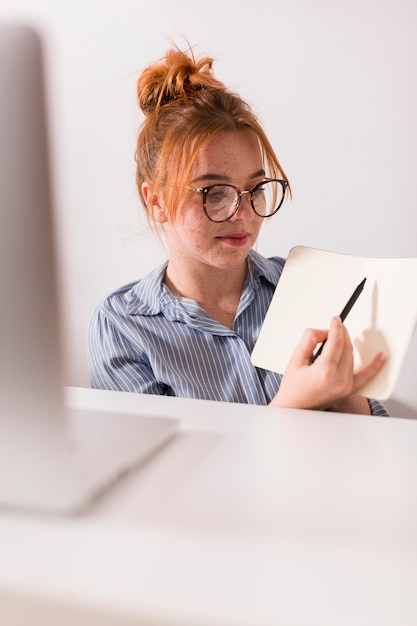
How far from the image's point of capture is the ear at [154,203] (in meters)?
1.40

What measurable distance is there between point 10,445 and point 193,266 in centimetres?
96

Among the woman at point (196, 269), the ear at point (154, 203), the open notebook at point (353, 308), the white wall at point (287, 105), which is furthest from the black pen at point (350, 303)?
the white wall at point (287, 105)

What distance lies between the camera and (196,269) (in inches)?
53.8

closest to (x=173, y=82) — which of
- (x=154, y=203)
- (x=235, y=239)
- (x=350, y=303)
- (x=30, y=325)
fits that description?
(x=154, y=203)

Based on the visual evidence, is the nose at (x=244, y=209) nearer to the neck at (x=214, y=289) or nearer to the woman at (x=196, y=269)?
the woman at (x=196, y=269)

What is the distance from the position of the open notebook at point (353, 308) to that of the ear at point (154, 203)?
0.40m

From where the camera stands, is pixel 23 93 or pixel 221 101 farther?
pixel 221 101

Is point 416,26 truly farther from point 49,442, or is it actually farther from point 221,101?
point 49,442

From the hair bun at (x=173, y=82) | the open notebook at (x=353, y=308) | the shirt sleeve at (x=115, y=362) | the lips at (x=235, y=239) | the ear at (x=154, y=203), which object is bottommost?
the shirt sleeve at (x=115, y=362)

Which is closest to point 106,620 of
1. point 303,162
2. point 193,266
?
point 193,266

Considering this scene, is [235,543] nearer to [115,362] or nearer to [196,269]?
[115,362]

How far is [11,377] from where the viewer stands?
0.41 m

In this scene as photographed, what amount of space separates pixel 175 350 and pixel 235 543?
88cm

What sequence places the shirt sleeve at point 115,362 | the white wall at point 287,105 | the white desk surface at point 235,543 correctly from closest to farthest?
the white desk surface at point 235,543, the shirt sleeve at point 115,362, the white wall at point 287,105
